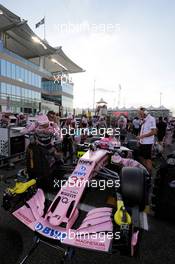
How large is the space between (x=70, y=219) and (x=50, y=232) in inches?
9.9

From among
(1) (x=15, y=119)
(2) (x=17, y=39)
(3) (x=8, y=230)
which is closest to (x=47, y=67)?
(2) (x=17, y=39)

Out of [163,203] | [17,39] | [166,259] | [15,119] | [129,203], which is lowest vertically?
[166,259]

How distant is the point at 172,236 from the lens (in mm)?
2578

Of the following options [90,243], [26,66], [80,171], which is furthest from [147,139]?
[26,66]

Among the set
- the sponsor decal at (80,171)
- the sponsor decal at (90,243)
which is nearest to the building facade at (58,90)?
the sponsor decal at (80,171)

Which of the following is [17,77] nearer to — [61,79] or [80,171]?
[61,79]

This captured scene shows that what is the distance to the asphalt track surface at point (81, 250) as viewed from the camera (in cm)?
211

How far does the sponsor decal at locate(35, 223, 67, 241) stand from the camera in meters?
1.76

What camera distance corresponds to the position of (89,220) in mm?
2014

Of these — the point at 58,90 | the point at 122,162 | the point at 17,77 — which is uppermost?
the point at 58,90

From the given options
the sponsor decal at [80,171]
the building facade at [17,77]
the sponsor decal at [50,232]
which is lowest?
the sponsor decal at [50,232]

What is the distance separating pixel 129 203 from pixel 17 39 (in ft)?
117

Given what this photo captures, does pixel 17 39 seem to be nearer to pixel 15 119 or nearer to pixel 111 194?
pixel 15 119

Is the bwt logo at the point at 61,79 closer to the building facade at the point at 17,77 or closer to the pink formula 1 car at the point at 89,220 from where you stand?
the building facade at the point at 17,77
